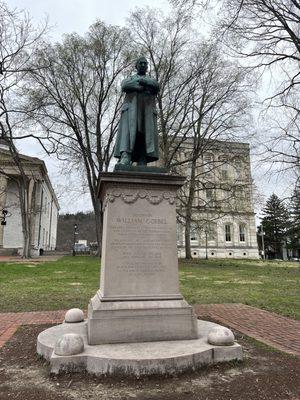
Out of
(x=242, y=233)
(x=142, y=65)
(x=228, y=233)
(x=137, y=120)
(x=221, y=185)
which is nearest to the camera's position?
(x=137, y=120)

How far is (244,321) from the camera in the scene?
855 cm

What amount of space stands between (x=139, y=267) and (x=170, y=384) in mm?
1943

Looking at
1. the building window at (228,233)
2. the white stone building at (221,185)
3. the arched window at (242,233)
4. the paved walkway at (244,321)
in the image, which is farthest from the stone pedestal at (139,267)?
the arched window at (242,233)

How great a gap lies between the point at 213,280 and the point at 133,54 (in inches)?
740

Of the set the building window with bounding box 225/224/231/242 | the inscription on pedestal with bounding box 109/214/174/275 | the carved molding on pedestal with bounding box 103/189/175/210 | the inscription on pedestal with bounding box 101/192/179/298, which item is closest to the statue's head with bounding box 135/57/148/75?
the carved molding on pedestal with bounding box 103/189/175/210

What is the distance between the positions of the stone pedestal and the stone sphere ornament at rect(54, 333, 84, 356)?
504mm

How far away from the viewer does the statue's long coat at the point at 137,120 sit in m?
6.79

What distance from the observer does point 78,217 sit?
9775 cm

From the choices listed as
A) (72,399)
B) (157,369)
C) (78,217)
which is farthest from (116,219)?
(78,217)

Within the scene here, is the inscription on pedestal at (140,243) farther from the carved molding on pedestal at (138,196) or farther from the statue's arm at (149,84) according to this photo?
the statue's arm at (149,84)

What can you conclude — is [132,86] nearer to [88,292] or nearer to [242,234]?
[88,292]

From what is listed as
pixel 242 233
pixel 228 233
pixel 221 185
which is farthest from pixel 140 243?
pixel 242 233

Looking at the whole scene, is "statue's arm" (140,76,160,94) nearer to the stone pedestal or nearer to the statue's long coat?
the statue's long coat

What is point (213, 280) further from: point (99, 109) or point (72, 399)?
point (99, 109)
